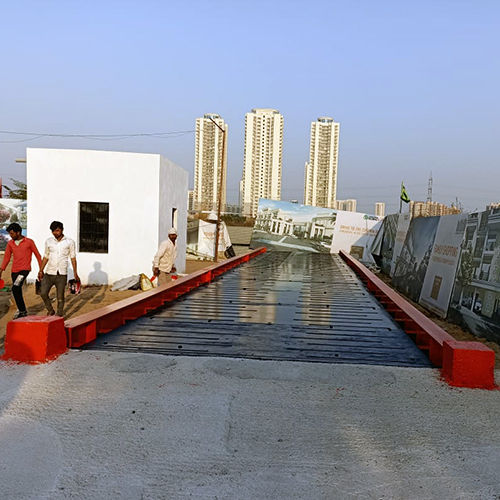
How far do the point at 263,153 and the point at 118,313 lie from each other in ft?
201

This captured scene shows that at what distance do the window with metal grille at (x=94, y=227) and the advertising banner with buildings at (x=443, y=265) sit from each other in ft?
29.5

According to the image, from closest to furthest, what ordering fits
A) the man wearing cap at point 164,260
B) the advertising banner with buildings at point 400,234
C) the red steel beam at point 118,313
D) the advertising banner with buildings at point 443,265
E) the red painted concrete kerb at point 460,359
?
the red painted concrete kerb at point 460,359 → the red steel beam at point 118,313 → the man wearing cap at point 164,260 → the advertising banner with buildings at point 443,265 → the advertising banner with buildings at point 400,234

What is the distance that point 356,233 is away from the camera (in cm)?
2583

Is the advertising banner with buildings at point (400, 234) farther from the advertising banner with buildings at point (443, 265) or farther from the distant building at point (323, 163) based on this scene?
the distant building at point (323, 163)

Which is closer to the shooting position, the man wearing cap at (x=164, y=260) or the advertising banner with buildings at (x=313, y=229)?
the man wearing cap at (x=164, y=260)

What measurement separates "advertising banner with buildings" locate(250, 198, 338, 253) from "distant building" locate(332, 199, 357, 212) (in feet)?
142

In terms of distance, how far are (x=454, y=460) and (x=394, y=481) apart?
17.1 inches

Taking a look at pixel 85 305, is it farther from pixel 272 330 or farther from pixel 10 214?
pixel 10 214

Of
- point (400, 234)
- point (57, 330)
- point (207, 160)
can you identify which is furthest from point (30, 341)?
point (207, 160)

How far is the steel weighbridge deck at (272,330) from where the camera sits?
14.6 ft

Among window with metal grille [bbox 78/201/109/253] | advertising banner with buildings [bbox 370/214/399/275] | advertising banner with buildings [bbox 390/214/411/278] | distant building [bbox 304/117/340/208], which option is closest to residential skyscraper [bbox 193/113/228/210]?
distant building [bbox 304/117/340/208]

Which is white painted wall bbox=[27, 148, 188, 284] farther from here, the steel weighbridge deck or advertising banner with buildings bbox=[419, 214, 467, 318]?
advertising banner with buildings bbox=[419, 214, 467, 318]

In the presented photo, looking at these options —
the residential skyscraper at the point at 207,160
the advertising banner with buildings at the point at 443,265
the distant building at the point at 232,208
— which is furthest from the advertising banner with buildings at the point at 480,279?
the residential skyscraper at the point at 207,160

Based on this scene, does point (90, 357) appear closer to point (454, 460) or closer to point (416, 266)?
point (454, 460)
